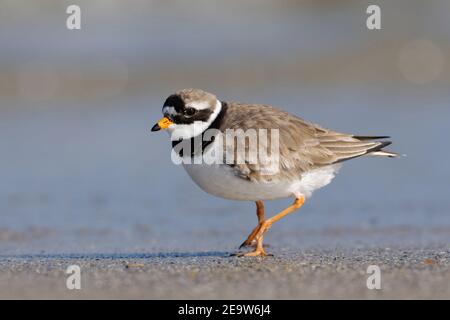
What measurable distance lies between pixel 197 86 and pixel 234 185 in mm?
11170

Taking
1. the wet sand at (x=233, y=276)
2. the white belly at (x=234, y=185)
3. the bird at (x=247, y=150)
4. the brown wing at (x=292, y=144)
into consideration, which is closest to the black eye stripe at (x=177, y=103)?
the bird at (x=247, y=150)

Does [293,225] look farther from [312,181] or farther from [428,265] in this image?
[428,265]

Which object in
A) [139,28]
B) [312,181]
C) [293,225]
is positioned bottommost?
[293,225]

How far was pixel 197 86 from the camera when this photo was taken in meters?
17.9

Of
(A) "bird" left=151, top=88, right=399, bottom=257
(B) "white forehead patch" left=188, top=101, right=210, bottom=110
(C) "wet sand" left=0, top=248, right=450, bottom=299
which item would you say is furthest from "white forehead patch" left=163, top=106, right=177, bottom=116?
(C) "wet sand" left=0, top=248, right=450, bottom=299

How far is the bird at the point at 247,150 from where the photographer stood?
271 inches

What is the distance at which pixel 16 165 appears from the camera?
12172mm

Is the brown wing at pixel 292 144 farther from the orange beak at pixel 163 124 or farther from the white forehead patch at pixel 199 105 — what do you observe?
the orange beak at pixel 163 124

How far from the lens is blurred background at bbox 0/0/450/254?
9.29 meters

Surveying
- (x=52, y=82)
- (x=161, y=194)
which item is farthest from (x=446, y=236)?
(x=52, y=82)

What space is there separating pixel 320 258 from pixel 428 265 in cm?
98

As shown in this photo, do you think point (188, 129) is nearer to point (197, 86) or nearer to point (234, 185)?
point (234, 185)

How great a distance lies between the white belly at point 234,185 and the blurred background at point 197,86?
1208 millimetres

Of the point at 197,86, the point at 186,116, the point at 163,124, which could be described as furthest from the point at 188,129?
the point at 197,86
